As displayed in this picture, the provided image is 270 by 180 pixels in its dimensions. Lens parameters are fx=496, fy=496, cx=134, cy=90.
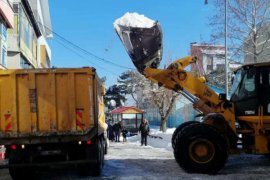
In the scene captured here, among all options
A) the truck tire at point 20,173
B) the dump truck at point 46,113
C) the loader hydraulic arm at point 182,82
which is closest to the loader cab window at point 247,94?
the loader hydraulic arm at point 182,82

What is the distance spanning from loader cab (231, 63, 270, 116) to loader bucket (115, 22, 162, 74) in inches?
94.0

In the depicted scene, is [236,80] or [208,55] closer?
[236,80]

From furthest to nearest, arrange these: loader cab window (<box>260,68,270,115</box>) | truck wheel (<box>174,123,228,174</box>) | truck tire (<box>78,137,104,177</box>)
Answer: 1. loader cab window (<box>260,68,270,115</box>)
2. truck wheel (<box>174,123,228,174</box>)
3. truck tire (<box>78,137,104,177</box>)

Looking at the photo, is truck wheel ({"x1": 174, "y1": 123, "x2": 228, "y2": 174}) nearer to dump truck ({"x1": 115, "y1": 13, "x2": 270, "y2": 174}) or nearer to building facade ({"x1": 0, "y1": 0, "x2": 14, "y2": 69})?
dump truck ({"x1": 115, "y1": 13, "x2": 270, "y2": 174})

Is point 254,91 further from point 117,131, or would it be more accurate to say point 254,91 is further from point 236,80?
point 117,131

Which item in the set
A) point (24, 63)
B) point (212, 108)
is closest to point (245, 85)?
point (212, 108)

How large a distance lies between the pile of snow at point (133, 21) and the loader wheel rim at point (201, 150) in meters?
3.29

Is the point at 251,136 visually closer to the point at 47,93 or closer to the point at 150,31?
the point at 150,31

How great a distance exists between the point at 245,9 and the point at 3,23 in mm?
16652

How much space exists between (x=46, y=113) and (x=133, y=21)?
356cm

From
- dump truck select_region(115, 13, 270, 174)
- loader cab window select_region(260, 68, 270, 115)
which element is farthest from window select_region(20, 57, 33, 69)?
loader cab window select_region(260, 68, 270, 115)

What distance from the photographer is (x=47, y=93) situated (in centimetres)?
1126

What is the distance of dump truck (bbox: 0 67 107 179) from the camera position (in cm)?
1113

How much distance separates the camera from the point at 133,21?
13055 mm
